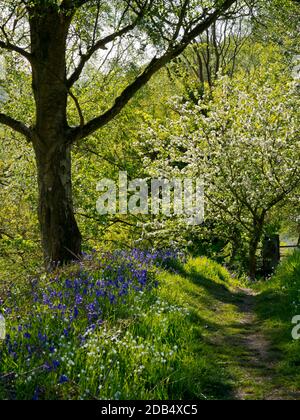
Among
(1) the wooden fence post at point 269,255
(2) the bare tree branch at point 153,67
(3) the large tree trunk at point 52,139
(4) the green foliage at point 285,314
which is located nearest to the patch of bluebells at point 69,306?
(3) the large tree trunk at point 52,139

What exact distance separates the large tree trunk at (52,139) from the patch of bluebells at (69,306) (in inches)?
27.6

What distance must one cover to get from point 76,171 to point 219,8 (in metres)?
11.2

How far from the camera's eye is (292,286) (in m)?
9.90

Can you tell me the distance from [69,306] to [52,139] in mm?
4153

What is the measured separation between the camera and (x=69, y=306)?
253 inches

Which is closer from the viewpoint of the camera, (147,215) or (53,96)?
(53,96)

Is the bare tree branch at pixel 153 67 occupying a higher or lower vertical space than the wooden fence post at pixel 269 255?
higher

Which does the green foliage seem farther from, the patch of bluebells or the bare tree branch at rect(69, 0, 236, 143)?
the bare tree branch at rect(69, 0, 236, 143)

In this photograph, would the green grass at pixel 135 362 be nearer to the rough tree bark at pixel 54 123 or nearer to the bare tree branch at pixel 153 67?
the rough tree bark at pixel 54 123

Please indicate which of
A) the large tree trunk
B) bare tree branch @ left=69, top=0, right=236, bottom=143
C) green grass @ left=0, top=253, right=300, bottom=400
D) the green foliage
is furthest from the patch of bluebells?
bare tree branch @ left=69, top=0, right=236, bottom=143

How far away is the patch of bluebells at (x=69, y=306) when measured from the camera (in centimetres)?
484

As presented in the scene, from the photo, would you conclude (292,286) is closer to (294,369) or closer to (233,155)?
(294,369)
